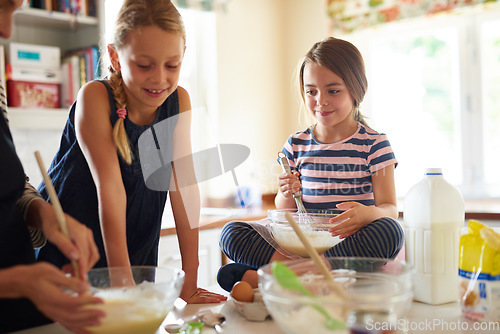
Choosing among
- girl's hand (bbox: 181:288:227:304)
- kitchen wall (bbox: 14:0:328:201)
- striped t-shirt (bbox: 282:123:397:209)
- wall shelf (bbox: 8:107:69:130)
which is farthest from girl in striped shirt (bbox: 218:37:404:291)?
kitchen wall (bbox: 14:0:328:201)

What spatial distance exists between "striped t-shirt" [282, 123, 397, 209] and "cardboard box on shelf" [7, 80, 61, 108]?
1514mm

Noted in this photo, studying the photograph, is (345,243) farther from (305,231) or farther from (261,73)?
(261,73)

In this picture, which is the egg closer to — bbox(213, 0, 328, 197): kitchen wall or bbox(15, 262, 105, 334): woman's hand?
bbox(15, 262, 105, 334): woman's hand

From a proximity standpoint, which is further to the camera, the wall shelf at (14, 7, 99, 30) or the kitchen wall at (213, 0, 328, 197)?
the kitchen wall at (213, 0, 328, 197)

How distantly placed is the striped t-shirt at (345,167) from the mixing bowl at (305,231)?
1.18ft

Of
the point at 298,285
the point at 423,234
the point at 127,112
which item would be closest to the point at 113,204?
the point at 127,112

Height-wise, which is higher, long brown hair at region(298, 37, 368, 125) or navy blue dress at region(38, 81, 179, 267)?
long brown hair at region(298, 37, 368, 125)

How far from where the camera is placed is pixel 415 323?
0.94 metres

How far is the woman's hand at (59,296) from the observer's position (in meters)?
0.74

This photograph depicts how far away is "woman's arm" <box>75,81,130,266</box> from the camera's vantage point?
110 cm

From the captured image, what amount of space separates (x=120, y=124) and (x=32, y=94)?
1552 mm

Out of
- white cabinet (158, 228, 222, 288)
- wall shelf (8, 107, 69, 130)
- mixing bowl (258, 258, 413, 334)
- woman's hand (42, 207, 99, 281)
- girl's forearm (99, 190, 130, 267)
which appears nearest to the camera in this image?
mixing bowl (258, 258, 413, 334)

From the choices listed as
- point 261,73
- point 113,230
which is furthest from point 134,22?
point 261,73

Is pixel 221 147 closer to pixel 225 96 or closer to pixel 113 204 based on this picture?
pixel 225 96
